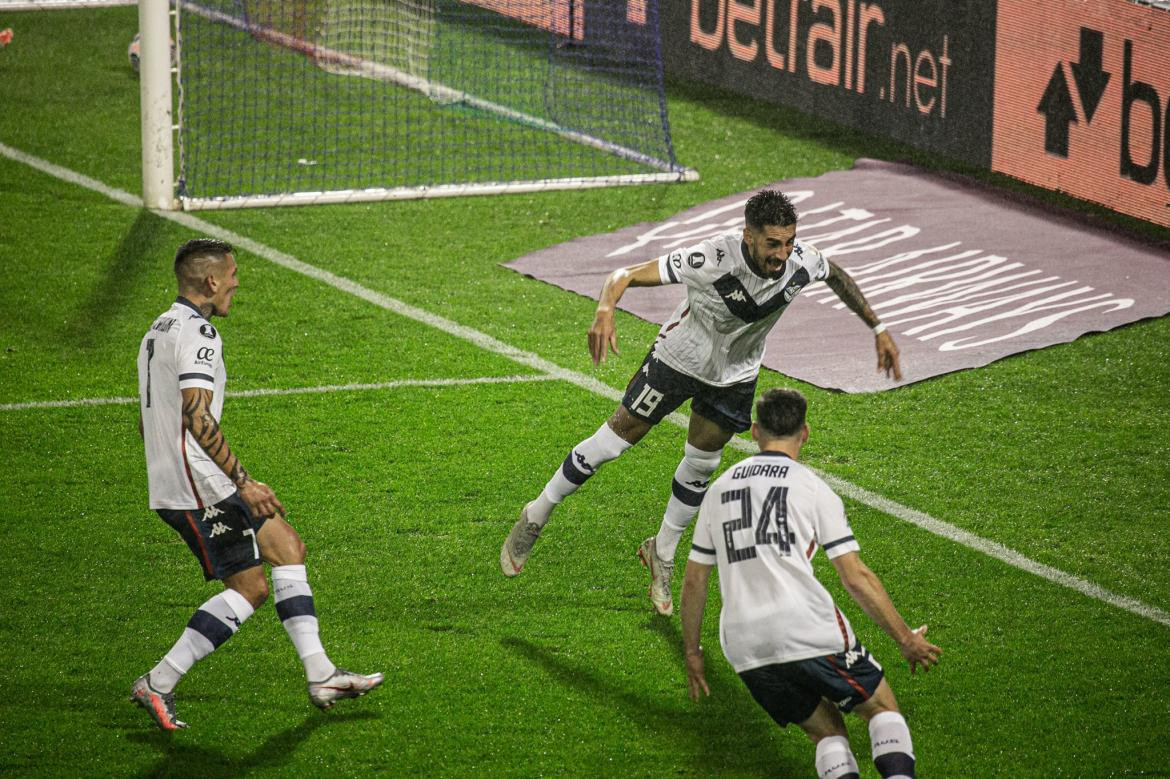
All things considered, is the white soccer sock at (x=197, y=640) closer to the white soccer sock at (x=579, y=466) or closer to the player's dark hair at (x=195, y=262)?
the player's dark hair at (x=195, y=262)

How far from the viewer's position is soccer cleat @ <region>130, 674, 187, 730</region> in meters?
5.95

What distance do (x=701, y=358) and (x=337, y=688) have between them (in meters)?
2.15

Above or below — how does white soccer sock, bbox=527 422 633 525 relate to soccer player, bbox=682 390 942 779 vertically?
below

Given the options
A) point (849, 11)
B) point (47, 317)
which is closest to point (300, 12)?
point (849, 11)

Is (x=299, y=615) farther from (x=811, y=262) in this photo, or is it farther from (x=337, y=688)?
(x=811, y=262)

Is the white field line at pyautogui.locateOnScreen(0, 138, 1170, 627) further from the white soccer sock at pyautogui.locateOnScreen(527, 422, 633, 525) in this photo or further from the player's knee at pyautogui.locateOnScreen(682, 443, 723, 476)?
the white soccer sock at pyautogui.locateOnScreen(527, 422, 633, 525)

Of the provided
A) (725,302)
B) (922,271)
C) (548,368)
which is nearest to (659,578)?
(725,302)

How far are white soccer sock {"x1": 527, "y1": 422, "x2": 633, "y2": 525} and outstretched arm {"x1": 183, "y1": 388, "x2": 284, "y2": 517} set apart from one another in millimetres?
1732

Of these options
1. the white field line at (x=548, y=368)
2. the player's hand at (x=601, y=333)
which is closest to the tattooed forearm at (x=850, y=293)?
the player's hand at (x=601, y=333)

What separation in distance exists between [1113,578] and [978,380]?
2669 millimetres

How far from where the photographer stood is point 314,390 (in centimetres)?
973

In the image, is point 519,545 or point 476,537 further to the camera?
point 476,537

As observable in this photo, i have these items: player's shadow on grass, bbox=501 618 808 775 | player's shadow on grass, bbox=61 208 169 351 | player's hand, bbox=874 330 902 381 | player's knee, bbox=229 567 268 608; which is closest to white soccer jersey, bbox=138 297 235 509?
player's knee, bbox=229 567 268 608

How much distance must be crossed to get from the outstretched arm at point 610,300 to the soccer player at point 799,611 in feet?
4.35
